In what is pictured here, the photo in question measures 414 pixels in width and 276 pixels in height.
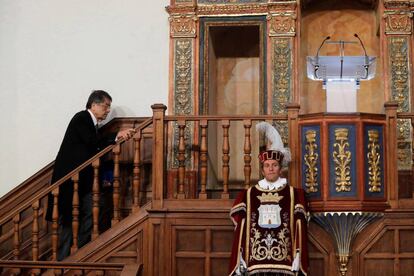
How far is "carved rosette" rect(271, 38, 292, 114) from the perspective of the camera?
8.99 metres

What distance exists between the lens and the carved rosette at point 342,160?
731 cm

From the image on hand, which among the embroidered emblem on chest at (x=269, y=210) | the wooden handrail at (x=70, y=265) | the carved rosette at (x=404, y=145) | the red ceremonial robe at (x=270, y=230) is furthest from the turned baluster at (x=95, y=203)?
the carved rosette at (x=404, y=145)

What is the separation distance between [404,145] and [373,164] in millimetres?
1405

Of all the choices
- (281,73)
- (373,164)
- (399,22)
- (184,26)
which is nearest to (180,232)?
(373,164)

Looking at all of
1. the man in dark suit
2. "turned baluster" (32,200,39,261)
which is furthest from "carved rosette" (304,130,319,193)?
"turned baluster" (32,200,39,261)

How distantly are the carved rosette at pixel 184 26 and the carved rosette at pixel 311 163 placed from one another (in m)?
2.29

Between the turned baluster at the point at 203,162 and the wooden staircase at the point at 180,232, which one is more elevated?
the turned baluster at the point at 203,162

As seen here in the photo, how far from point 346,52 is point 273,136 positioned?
2571mm

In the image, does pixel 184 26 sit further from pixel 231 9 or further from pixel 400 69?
pixel 400 69

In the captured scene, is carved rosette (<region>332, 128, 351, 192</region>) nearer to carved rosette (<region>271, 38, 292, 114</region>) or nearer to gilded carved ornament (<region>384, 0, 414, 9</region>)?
carved rosette (<region>271, 38, 292, 114</region>)

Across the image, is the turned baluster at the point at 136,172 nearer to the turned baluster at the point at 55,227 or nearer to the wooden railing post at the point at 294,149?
the turned baluster at the point at 55,227

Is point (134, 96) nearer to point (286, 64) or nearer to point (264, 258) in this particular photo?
point (286, 64)

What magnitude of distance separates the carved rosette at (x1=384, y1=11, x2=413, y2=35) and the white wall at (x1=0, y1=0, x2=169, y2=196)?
232cm

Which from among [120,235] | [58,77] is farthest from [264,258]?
[58,77]
